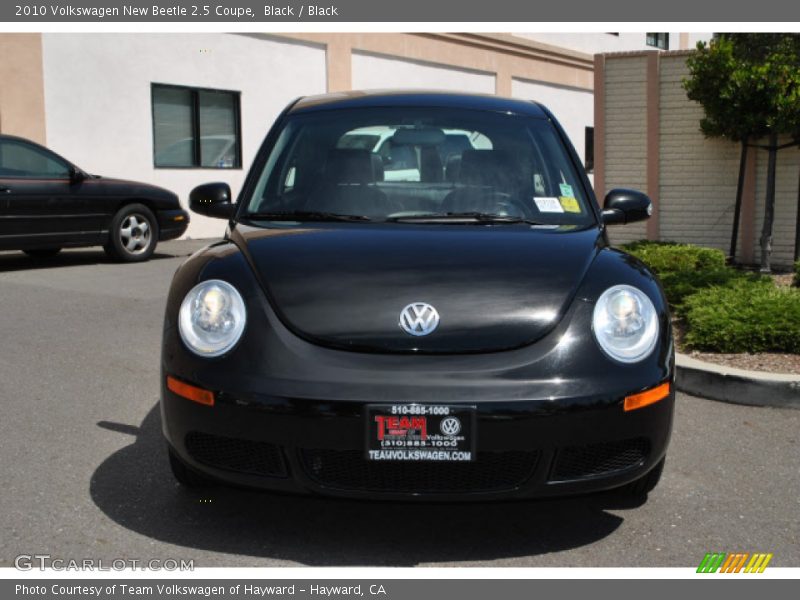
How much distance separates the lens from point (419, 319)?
3.41 meters

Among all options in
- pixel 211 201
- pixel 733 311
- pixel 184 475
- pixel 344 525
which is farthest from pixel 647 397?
pixel 733 311

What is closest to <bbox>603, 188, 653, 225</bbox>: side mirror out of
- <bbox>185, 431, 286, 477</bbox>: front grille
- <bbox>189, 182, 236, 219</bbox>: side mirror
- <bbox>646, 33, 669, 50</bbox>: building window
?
<bbox>189, 182, 236, 219</bbox>: side mirror

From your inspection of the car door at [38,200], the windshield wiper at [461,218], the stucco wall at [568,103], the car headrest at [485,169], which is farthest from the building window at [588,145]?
the windshield wiper at [461,218]

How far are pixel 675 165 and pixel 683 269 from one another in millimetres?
3580

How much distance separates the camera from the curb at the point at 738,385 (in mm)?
5562

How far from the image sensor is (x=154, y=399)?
566 cm

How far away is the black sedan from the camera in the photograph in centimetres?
1144

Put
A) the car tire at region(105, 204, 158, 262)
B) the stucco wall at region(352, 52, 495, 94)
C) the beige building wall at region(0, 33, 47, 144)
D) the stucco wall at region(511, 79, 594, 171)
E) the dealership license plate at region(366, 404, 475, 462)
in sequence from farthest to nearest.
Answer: the stucco wall at region(511, 79, 594, 171) → the stucco wall at region(352, 52, 495, 94) → the beige building wall at region(0, 33, 47, 144) → the car tire at region(105, 204, 158, 262) → the dealership license plate at region(366, 404, 475, 462)

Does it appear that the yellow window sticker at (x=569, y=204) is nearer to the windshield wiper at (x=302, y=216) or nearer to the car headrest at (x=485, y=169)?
the car headrest at (x=485, y=169)

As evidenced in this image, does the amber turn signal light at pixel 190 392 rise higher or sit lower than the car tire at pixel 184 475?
higher

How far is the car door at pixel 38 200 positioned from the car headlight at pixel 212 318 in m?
8.53

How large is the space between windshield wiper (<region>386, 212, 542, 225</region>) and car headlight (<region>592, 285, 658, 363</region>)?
0.73m

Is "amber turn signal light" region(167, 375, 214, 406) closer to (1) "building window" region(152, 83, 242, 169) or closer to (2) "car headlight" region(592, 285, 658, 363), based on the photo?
(2) "car headlight" region(592, 285, 658, 363)
